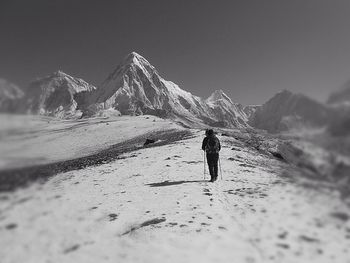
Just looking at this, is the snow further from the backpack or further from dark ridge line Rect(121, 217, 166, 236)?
the backpack

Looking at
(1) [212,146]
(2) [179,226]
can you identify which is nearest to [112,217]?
(2) [179,226]

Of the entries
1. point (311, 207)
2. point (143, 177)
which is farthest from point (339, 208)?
point (143, 177)

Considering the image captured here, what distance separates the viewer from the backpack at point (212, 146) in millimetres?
16609

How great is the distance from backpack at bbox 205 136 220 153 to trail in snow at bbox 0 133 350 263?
3068 millimetres

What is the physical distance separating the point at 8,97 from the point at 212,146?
36.3 ft

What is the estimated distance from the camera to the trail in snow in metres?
7.45

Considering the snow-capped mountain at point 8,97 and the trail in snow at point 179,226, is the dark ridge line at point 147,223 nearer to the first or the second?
the trail in snow at point 179,226

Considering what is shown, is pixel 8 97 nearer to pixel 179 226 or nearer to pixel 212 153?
pixel 179 226

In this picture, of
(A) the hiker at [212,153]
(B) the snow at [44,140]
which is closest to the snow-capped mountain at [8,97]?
(B) the snow at [44,140]

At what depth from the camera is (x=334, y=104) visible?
29.0 ft

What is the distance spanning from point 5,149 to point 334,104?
9.28m

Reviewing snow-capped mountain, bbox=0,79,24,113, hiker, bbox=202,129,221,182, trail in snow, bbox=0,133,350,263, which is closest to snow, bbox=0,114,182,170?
snow-capped mountain, bbox=0,79,24,113

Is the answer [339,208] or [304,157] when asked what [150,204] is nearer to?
[304,157]

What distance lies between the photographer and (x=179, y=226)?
9602 millimetres
